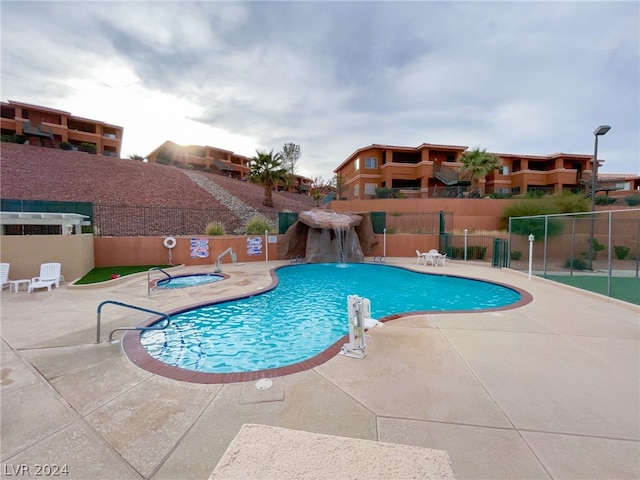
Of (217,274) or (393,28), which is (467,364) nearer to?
(217,274)

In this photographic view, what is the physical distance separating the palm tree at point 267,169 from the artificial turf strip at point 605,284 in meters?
20.9

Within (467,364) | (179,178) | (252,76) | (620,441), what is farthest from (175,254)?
(179,178)

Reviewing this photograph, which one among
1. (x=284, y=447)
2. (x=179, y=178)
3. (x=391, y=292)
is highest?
(x=179, y=178)

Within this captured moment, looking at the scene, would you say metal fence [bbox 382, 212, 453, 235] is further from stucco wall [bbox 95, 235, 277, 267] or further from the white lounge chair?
the white lounge chair

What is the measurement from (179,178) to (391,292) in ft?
98.8

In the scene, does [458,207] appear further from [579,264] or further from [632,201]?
[632,201]

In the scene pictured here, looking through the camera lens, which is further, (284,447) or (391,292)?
(391,292)

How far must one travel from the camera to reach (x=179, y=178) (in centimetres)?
3222

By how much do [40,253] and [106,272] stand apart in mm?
2166

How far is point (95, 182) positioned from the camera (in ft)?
82.4

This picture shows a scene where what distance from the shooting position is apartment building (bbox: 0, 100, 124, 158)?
33.9 m

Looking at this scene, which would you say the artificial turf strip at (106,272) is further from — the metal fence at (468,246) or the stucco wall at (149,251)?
the metal fence at (468,246)

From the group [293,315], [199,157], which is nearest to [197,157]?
[199,157]

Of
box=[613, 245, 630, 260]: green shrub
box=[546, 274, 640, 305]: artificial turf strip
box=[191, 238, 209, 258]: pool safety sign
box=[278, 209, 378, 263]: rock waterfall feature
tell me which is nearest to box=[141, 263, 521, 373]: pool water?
box=[546, 274, 640, 305]: artificial turf strip
